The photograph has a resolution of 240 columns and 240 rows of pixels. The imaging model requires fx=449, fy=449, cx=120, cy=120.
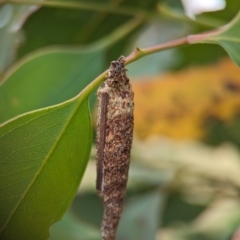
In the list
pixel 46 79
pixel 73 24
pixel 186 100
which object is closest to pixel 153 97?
pixel 186 100

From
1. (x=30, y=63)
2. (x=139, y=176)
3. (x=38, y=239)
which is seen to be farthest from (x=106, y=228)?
(x=139, y=176)

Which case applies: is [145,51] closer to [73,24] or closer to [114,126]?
[114,126]

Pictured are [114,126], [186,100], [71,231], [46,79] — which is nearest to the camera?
[114,126]

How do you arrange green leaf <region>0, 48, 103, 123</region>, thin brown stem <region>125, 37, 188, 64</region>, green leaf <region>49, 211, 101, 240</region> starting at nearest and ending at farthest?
1. thin brown stem <region>125, 37, 188, 64</region>
2. green leaf <region>0, 48, 103, 123</region>
3. green leaf <region>49, 211, 101, 240</region>

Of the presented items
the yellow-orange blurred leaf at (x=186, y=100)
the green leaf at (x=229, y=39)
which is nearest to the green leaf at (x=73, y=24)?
the yellow-orange blurred leaf at (x=186, y=100)

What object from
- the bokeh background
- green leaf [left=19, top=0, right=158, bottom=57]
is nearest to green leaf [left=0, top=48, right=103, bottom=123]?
the bokeh background

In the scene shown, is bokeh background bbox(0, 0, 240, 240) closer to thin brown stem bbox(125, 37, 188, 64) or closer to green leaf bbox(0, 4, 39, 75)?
green leaf bbox(0, 4, 39, 75)
